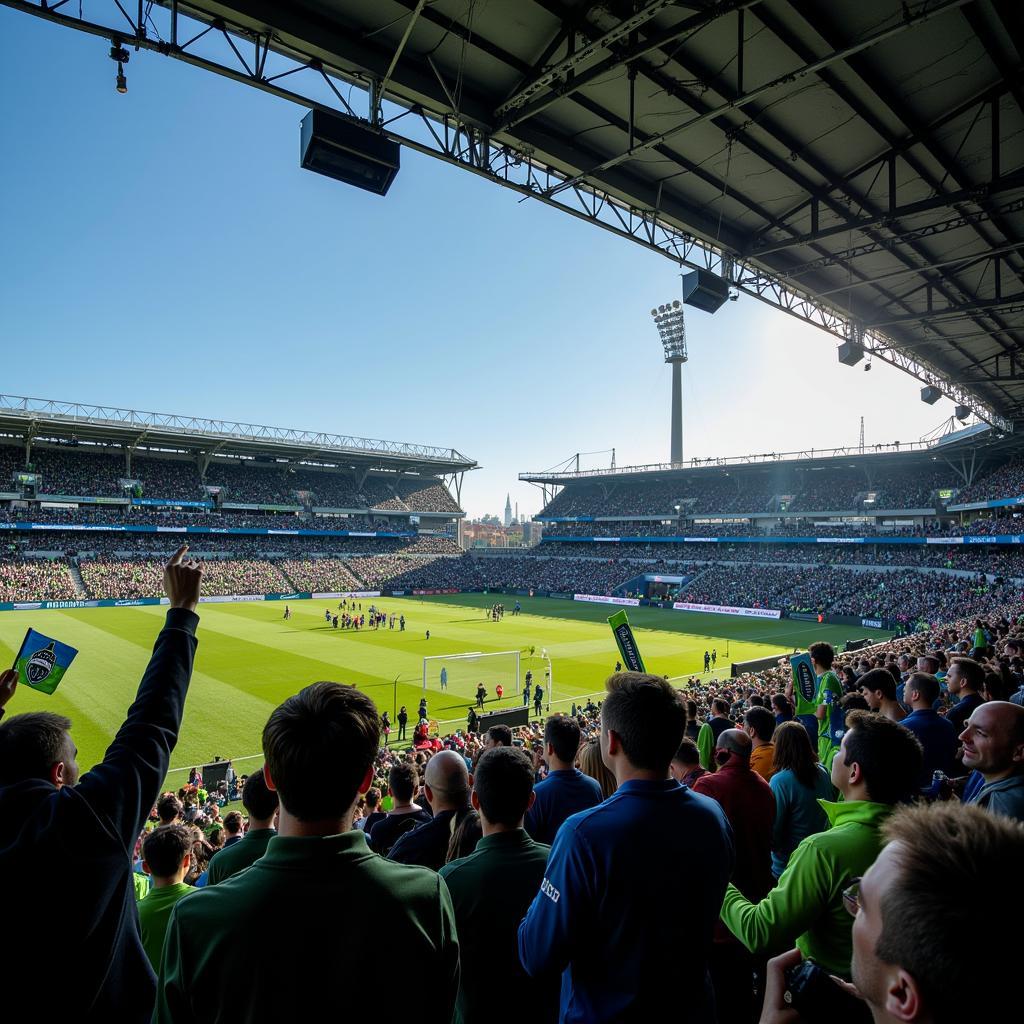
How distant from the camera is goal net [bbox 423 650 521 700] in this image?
85.3 feet

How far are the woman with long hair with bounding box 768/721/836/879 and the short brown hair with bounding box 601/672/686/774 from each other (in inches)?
79.4

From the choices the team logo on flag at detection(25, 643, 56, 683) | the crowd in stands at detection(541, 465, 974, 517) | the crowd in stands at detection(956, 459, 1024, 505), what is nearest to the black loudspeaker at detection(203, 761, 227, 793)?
the team logo on flag at detection(25, 643, 56, 683)

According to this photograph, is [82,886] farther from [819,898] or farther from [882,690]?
[882,690]

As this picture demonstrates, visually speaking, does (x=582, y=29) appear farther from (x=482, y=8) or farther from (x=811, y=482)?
(x=811, y=482)

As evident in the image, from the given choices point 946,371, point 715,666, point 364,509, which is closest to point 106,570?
point 364,509

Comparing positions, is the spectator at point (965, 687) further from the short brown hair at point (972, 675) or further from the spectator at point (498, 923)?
the spectator at point (498, 923)

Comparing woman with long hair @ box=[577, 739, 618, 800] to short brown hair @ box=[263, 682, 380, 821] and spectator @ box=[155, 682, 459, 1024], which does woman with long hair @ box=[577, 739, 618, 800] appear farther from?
short brown hair @ box=[263, 682, 380, 821]

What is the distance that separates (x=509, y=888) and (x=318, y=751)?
132 cm

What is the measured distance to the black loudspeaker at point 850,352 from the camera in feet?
54.0

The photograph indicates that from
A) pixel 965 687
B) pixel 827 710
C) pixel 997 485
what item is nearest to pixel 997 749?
pixel 965 687

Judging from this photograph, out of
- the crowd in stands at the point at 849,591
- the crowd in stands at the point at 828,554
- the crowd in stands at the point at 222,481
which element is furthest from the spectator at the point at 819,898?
the crowd in stands at the point at 222,481

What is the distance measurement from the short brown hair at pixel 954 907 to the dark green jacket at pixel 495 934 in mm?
1708

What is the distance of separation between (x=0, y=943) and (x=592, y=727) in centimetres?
1445

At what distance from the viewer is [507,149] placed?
35.1 ft
